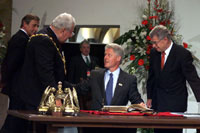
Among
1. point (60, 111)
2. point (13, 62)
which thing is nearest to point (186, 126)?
point (60, 111)

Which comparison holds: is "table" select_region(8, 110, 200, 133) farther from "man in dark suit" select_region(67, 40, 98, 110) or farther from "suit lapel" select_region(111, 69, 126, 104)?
"man in dark suit" select_region(67, 40, 98, 110)

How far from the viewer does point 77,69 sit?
24.8 ft

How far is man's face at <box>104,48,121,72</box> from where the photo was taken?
13.5 ft

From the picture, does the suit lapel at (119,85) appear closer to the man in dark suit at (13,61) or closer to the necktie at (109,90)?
the necktie at (109,90)

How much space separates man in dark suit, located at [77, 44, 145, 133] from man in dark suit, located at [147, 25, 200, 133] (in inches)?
27.1

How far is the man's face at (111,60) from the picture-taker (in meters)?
4.12

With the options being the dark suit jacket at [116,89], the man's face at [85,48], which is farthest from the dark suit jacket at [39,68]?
the man's face at [85,48]

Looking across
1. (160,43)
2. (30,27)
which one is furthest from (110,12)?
(160,43)

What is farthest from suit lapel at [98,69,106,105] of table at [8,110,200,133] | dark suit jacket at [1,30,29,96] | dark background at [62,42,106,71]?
dark background at [62,42,106,71]

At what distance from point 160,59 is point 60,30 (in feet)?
4.48

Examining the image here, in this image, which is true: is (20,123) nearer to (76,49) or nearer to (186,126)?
(186,126)

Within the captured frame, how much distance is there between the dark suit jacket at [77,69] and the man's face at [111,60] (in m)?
3.36

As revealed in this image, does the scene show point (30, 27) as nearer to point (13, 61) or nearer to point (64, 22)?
point (13, 61)

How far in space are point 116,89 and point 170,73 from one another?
924 millimetres
